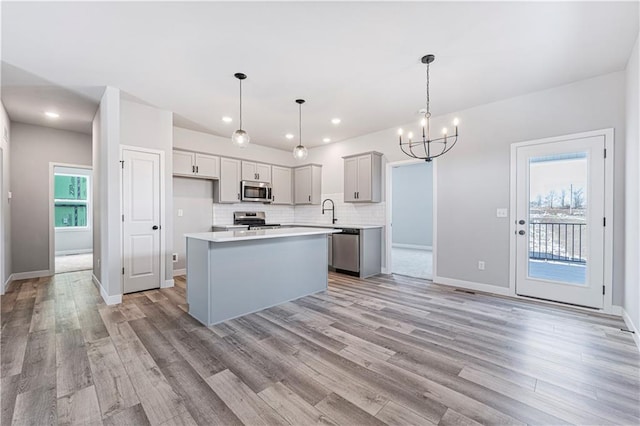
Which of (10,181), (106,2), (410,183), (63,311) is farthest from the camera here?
(410,183)

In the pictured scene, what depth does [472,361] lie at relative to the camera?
221 centimetres

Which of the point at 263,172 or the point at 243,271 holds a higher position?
the point at 263,172

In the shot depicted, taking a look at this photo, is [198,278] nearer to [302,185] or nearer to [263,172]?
[263,172]

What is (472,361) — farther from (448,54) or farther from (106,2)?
(106,2)

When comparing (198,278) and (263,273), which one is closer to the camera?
(198,278)

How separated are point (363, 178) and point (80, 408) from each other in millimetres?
4746

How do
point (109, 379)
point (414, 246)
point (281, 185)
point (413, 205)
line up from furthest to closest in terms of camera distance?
point (413, 205) → point (414, 246) → point (281, 185) → point (109, 379)

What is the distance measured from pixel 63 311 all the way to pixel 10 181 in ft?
10.5

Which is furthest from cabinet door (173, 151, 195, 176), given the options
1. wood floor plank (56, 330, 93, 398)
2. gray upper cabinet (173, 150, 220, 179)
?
wood floor plank (56, 330, 93, 398)

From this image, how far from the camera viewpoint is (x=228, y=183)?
5.64 m

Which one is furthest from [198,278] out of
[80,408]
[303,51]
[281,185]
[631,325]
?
[631,325]

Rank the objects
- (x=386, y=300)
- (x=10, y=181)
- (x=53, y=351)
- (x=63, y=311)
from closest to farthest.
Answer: (x=53, y=351) → (x=63, y=311) → (x=386, y=300) → (x=10, y=181)

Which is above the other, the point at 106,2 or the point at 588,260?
the point at 106,2

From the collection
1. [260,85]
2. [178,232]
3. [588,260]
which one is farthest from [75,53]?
[588,260]
